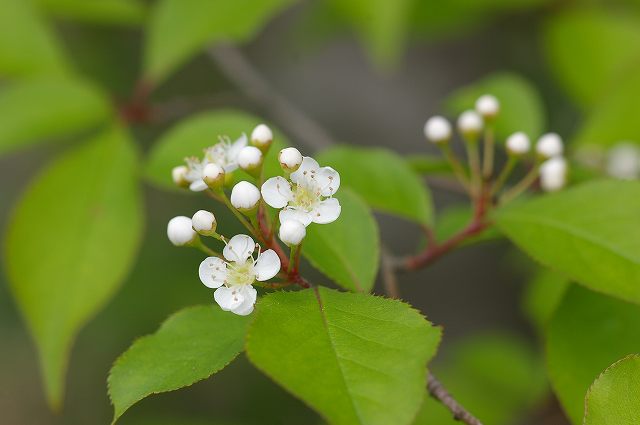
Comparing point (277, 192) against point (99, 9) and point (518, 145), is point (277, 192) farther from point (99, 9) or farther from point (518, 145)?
point (99, 9)

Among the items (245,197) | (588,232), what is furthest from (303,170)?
(588,232)

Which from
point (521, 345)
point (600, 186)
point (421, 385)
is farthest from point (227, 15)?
point (521, 345)

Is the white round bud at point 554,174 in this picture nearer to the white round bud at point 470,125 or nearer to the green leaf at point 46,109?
the white round bud at point 470,125

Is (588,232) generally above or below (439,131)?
below

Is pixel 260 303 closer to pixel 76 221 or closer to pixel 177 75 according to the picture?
pixel 76 221

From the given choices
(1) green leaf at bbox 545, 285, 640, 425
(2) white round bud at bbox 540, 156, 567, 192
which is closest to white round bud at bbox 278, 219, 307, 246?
(1) green leaf at bbox 545, 285, 640, 425

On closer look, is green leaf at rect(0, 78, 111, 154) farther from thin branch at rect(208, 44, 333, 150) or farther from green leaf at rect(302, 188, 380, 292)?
green leaf at rect(302, 188, 380, 292)

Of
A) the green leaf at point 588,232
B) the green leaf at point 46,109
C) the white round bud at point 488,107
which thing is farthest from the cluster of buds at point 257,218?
the green leaf at point 46,109
